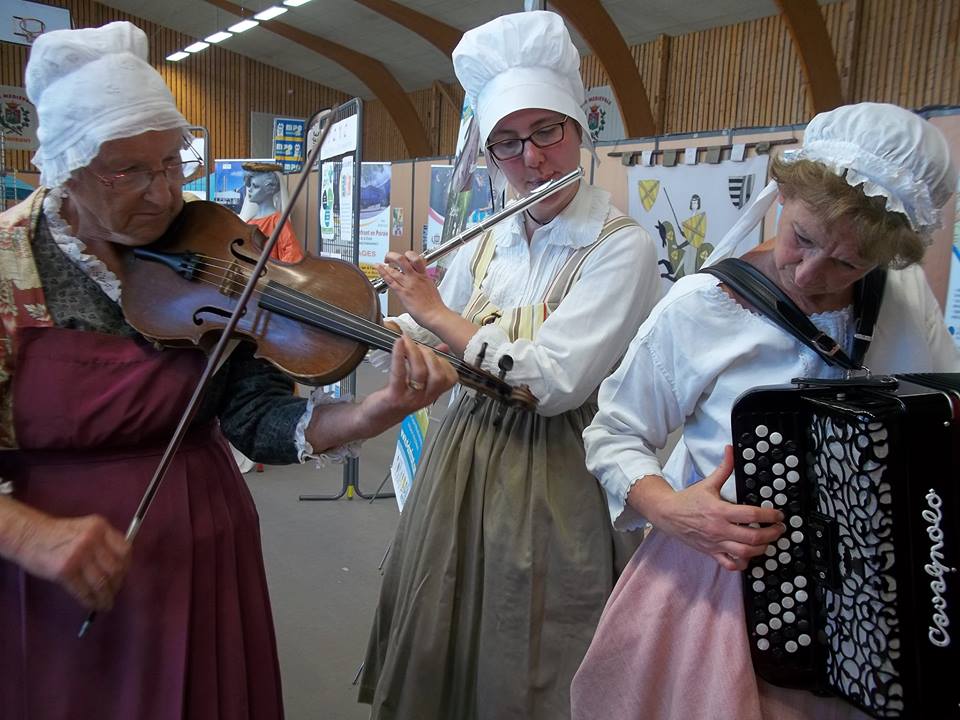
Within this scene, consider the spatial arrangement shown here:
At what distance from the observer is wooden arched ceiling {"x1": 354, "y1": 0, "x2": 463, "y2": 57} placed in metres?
9.35

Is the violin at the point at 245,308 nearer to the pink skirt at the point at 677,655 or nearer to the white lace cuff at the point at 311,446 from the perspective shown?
the white lace cuff at the point at 311,446

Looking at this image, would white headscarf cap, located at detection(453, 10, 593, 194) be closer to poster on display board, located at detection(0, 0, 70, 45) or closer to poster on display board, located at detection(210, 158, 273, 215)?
poster on display board, located at detection(0, 0, 70, 45)

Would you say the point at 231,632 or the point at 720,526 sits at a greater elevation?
the point at 720,526

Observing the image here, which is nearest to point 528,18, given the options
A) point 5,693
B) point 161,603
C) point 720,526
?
point 720,526

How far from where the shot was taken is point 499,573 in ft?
4.46

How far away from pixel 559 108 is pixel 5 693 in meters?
1.25

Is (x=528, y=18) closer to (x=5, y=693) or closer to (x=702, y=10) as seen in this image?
(x=5, y=693)

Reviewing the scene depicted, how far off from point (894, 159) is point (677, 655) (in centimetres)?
73

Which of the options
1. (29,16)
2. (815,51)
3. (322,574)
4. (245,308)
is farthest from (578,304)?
(815,51)

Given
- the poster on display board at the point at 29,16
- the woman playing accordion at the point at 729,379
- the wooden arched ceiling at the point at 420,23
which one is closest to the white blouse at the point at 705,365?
the woman playing accordion at the point at 729,379

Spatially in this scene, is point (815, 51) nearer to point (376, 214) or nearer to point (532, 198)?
point (376, 214)

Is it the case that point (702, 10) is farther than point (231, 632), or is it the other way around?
point (702, 10)

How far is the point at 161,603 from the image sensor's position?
3.48ft

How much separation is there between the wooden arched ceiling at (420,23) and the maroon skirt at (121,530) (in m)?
8.92
